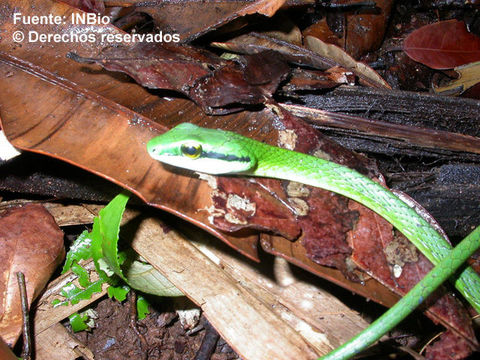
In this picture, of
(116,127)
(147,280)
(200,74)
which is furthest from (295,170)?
(147,280)

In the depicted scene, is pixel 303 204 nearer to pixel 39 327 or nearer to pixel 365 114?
pixel 365 114

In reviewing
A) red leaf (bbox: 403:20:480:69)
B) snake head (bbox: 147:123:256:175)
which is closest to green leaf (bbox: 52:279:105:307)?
snake head (bbox: 147:123:256:175)

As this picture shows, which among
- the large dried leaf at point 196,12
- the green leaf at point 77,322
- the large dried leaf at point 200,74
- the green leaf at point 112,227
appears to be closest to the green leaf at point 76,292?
the green leaf at point 77,322

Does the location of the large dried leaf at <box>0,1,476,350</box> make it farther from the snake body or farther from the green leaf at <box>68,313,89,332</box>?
the green leaf at <box>68,313,89,332</box>

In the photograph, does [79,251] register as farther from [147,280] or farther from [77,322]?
[147,280]

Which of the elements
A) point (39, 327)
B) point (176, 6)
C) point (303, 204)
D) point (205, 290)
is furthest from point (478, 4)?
point (39, 327)

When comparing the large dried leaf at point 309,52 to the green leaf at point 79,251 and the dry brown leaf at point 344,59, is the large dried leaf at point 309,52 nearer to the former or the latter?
the dry brown leaf at point 344,59

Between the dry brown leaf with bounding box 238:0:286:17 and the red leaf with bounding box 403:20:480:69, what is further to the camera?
the red leaf with bounding box 403:20:480:69
